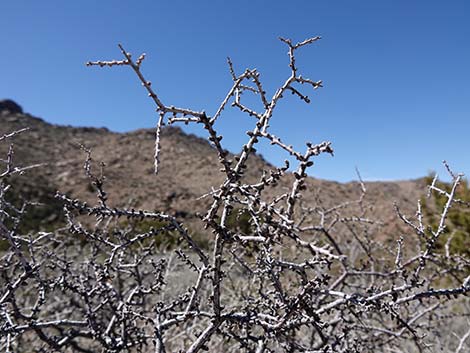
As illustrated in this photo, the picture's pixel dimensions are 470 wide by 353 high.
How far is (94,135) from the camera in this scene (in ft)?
170

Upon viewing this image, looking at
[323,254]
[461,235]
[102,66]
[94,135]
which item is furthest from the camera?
[94,135]

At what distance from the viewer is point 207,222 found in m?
1.36

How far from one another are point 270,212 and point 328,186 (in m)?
36.0

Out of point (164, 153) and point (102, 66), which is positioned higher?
point (164, 153)

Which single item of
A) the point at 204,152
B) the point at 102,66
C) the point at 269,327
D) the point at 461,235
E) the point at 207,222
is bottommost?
the point at 269,327

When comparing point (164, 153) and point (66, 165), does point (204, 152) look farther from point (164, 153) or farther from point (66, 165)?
point (66, 165)

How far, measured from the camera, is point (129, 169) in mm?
39281

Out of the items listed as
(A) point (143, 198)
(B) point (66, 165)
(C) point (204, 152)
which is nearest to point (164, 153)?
(C) point (204, 152)

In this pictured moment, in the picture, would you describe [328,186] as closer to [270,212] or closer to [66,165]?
[66,165]

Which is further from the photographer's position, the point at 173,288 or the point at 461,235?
the point at 461,235

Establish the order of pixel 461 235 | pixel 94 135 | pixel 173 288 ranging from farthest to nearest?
pixel 94 135, pixel 461 235, pixel 173 288

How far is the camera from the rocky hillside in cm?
3075

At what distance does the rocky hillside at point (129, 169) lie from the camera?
30.8 m

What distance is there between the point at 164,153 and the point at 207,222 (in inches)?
1739
